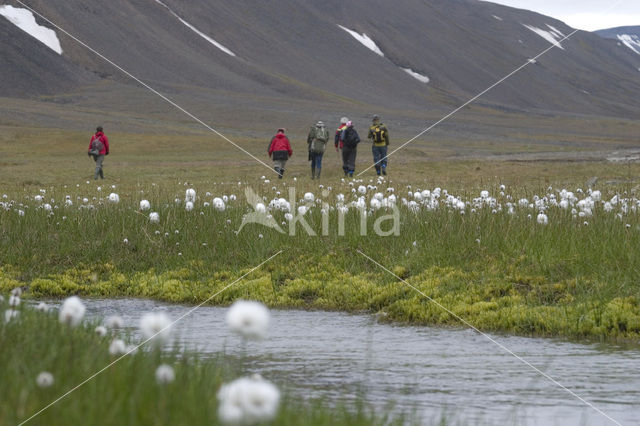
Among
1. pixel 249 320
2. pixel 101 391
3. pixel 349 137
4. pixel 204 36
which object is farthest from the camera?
pixel 204 36

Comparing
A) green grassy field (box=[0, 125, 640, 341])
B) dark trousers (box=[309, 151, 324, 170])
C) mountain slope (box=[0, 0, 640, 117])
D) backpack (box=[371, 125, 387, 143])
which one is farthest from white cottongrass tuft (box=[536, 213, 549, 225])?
mountain slope (box=[0, 0, 640, 117])

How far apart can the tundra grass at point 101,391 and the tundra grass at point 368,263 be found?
211 inches

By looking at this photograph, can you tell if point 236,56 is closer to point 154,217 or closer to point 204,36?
point 204,36

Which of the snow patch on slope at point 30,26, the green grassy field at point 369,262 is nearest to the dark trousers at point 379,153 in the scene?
the green grassy field at point 369,262

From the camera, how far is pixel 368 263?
13.1 metres

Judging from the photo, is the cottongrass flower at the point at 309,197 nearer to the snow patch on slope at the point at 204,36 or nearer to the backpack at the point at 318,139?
the backpack at the point at 318,139

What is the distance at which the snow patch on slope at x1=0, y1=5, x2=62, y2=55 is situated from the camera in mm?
138250

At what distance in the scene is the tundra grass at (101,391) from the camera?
14.2 feet

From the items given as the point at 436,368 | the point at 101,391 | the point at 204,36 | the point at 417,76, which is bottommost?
the point at 436,368

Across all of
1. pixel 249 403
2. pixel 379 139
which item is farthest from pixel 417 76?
pixel 249 403

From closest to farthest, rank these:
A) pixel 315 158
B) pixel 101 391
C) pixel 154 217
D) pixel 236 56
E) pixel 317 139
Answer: pixel 101 391 < pixel 154 217 < pixel 317 139 < pixel 315 158 < pixel 236 56

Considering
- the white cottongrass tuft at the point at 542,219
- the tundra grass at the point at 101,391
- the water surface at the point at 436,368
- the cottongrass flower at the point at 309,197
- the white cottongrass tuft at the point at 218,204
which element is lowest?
the water surface at the point at 436,368

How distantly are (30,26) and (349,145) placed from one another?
400ft

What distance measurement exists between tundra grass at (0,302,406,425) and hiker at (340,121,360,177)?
2541 cm
